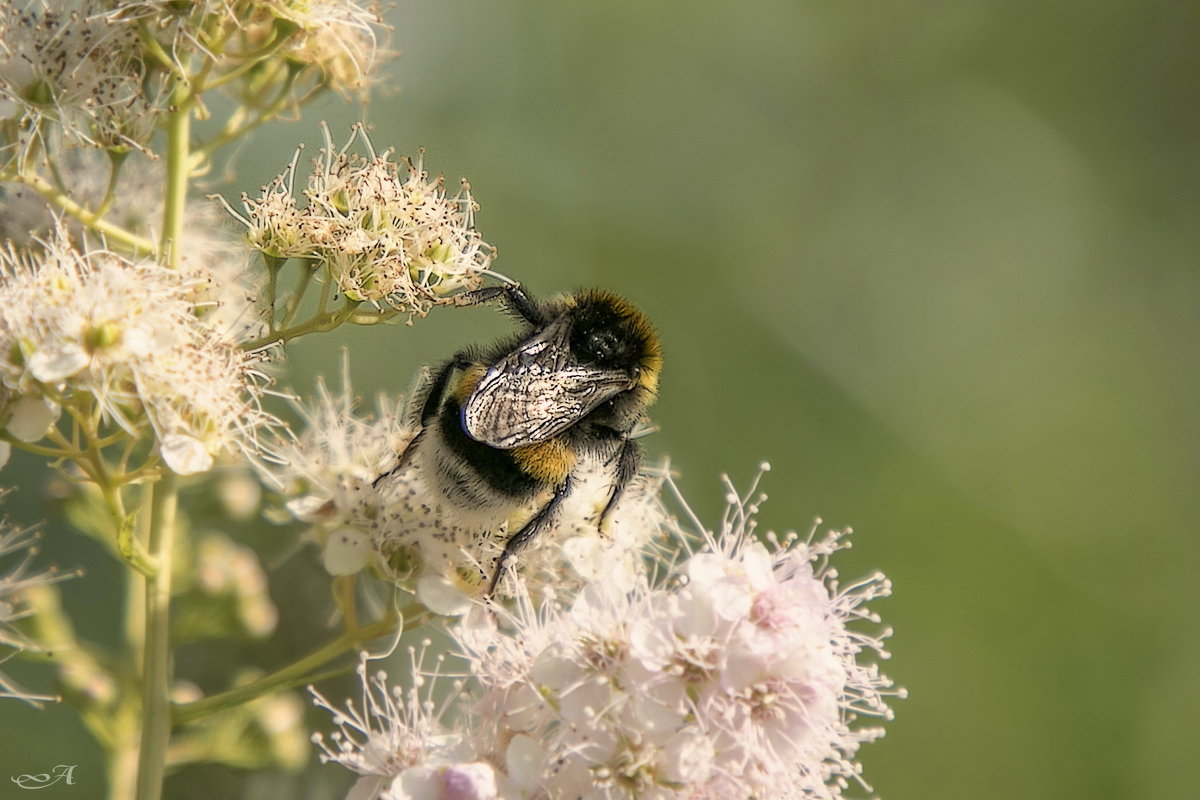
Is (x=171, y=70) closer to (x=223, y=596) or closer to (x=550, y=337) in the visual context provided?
(x=550, y=337)

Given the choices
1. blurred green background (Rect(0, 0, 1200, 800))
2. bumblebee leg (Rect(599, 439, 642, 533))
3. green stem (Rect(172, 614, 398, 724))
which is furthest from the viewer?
blurred green background (Rect(0, 0, 1200, 800))

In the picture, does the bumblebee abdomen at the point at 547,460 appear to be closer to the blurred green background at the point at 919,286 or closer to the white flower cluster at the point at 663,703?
the white flower cluster at the point at 663,703

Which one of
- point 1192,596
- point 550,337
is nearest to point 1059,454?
point 1192,596

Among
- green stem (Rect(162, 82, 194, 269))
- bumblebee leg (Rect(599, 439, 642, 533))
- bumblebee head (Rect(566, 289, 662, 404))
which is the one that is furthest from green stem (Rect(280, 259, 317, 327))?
bumblebee leg (Rect(599, 439, 642, 533))

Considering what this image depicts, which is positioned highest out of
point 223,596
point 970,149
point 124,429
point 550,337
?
point 970,149

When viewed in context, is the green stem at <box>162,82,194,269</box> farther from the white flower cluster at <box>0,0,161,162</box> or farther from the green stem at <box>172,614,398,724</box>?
the green stem at <box>172,614,398,724</box>
